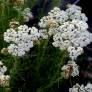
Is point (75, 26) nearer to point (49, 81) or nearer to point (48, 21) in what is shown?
point (48, 21)

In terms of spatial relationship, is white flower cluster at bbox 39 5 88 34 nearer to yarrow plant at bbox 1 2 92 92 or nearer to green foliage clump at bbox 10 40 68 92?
yarrow plant at bbox 1 2 92 92

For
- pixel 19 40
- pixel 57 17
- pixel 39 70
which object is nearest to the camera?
pixel 19 40

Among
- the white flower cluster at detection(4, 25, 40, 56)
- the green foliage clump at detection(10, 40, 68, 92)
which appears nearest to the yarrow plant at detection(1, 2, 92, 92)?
the white flower cluster at detection(4, 25, 40, 56)

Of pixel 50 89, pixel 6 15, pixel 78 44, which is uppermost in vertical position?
pixel 6 15

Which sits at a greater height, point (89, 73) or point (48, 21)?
point (48, 21)

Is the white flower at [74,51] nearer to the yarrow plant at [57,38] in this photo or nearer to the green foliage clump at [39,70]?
the yarrow plant at [57,38]

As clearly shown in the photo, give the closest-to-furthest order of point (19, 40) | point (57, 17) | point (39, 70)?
point (19, 40), point (57, 17), point (39, 70)

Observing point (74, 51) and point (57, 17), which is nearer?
point (74, 51)

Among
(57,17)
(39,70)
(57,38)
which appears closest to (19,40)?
(57,38)

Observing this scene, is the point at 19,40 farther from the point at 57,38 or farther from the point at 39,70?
the point at 39,70

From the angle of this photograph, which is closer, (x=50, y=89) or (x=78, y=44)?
(x=78, y=44)

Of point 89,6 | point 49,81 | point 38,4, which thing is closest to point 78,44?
point 49,81
